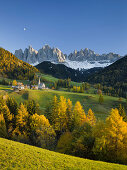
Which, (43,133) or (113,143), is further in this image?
(43,133)

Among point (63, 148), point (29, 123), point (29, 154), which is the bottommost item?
point (63, 148)

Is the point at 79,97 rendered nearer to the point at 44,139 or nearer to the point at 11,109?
the point at 11,109

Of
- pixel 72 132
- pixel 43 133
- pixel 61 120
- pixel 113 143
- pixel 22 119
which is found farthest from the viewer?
pixel 22 119

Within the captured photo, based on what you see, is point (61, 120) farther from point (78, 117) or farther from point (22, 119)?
point (22, 119)

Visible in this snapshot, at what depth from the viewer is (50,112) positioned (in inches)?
1939

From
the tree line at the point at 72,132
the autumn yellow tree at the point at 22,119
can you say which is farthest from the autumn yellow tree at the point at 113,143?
the autumn yellow tree at the point at 22,119

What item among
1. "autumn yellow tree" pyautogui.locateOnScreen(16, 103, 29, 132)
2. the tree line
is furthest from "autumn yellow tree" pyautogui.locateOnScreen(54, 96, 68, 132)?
"autumn yellow tree" pyautogui.locateOnScreen(16, 103, 29, 132)

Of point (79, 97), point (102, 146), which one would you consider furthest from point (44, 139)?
point (79, 97)

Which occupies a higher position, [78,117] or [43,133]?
[78,117]

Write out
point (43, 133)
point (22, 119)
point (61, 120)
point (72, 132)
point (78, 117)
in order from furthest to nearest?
point (22, 119) < point (61, 120) < point (78, 117) < point (72, 132) < point (43, 133)

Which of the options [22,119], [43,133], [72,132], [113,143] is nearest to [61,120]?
[72,132]

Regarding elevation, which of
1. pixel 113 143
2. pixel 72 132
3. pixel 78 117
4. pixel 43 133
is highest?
pixel 78 117

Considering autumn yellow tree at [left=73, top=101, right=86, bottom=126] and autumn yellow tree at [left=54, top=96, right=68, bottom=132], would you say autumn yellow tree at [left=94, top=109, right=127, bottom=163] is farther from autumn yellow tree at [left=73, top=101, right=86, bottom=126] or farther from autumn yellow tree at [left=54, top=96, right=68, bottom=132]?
autumn yellow tree at [left=54, top=96, right=68, bottom=132]

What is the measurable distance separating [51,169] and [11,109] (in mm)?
47556
